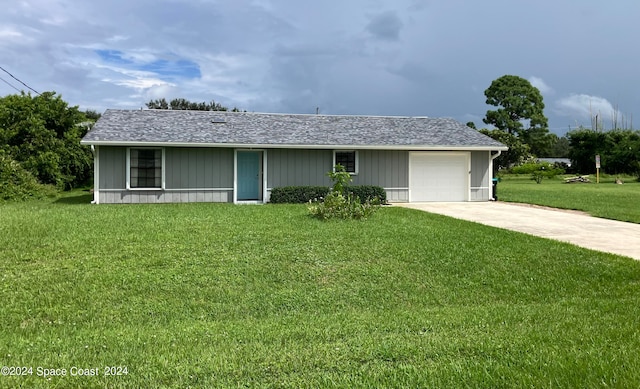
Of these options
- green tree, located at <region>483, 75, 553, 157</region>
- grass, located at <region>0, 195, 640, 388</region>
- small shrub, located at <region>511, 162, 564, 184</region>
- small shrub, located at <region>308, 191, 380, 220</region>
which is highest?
green tree, located at <region>483, 75, 553, 157</region>

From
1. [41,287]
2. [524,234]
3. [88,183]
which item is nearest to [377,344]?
[41,287]

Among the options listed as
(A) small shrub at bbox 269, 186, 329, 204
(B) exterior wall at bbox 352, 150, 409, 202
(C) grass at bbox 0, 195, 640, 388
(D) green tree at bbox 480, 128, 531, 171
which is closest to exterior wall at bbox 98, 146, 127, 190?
(A) small shrub at bbox 269, 186, 329, 204

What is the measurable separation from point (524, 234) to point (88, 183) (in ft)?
80.6

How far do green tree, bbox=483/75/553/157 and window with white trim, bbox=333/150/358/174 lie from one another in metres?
38.6

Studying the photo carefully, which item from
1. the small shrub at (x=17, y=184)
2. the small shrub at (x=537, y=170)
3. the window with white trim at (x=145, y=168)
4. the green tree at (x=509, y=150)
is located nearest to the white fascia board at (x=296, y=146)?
the window with white trim at (x=145, y=168)

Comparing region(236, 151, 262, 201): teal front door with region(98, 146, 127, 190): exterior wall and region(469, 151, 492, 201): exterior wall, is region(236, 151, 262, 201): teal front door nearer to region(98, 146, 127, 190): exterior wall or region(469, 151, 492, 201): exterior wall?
region(98, 146, 127, 190): exterior wall

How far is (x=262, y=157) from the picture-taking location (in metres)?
18.0

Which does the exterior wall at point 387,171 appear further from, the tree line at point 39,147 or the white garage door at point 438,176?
the tree line at point 39,147

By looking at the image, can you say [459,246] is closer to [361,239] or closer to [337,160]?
[361,239]

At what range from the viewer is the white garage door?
19.2 m

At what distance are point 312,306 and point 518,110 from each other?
173 feet

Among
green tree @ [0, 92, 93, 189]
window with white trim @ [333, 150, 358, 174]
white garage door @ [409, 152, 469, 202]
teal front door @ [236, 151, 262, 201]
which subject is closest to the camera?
teal front door @ [236, 151, 262, 201]

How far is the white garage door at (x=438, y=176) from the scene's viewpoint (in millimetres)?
19172

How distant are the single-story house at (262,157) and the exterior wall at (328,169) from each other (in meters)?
0.04
